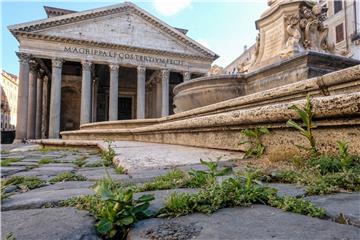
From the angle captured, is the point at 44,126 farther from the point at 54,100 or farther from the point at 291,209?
the point at 291,209

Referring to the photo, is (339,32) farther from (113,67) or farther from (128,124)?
(128,124)

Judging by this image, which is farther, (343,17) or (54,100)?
(343,17)

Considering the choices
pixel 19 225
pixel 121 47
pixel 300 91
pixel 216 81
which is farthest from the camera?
pixel 121 47

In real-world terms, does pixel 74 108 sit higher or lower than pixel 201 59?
lower

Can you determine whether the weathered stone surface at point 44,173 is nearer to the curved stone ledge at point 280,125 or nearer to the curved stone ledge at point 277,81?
the curved stone ledge at point 280,125

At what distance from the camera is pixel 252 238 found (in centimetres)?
85

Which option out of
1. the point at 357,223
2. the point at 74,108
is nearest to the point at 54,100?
the point at 74,108

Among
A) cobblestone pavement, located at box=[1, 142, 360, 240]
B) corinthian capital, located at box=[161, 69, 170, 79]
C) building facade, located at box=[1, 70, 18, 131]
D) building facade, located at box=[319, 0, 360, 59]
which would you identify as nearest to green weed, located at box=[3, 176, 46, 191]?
cobblestone pavement, located at box=[1, 142, 360, 240]

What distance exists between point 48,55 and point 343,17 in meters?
27.1

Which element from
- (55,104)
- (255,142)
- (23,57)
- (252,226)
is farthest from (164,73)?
(252,226)

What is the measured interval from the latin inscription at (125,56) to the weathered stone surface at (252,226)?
83.0ft

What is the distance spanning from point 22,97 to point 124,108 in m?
12.0

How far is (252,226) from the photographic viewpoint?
954 mm

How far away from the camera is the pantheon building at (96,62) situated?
2266cm
